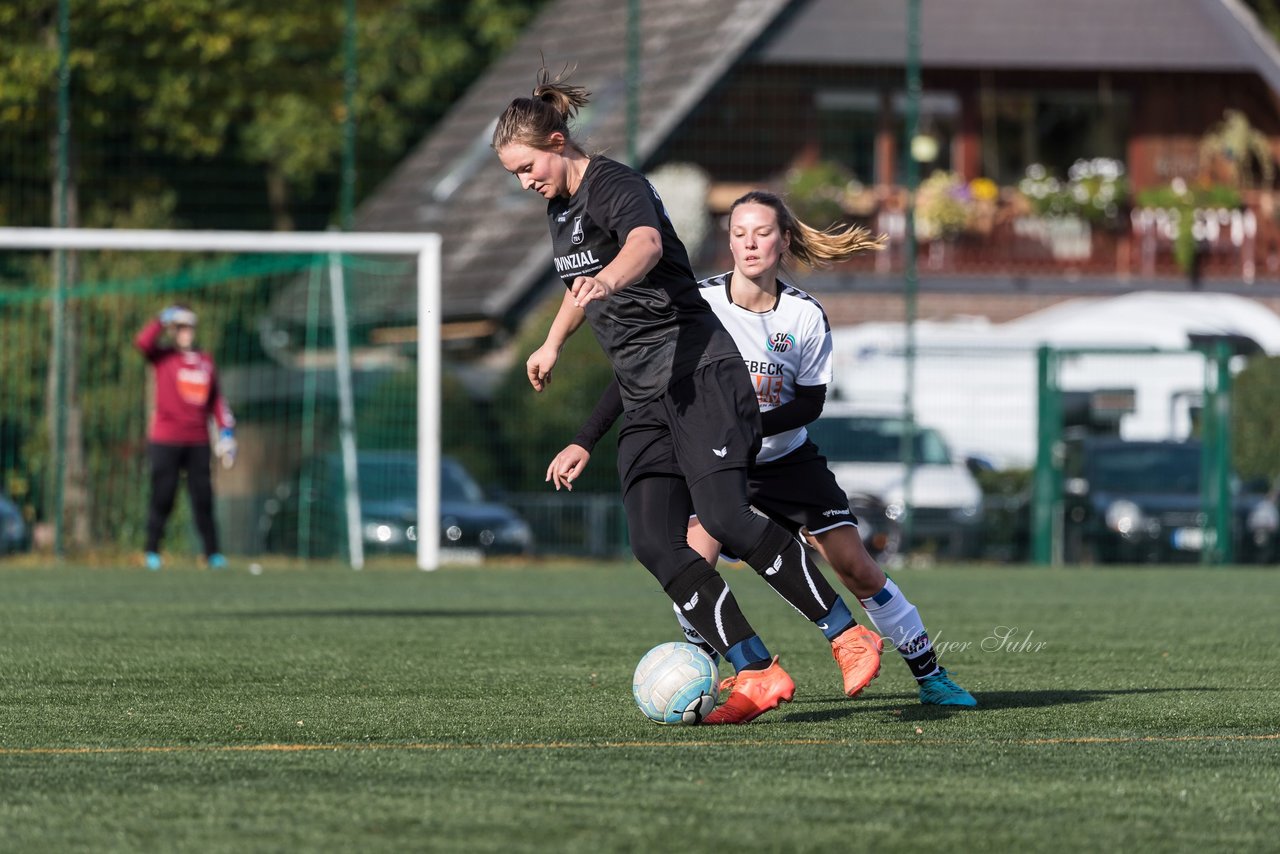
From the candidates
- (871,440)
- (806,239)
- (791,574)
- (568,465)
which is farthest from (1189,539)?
(568,465)

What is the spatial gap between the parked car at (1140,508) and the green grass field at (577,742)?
808 cm

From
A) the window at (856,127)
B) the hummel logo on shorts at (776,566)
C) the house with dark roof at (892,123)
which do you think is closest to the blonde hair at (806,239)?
the hummel logo on shorts at (776,566)

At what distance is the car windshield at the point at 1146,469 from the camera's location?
62.6 feet

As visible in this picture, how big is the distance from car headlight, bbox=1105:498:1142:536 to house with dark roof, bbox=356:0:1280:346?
492cm

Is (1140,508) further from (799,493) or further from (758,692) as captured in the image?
(758,692)

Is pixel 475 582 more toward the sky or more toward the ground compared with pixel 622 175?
more toward the ground

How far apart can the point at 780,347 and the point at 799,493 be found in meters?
0.45

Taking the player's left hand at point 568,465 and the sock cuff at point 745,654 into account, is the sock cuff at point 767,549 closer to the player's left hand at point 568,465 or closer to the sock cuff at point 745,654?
the sock cuff at point 745,654

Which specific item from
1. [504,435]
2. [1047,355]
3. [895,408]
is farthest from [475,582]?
[1047,355]

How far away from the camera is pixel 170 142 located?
19.9 metres

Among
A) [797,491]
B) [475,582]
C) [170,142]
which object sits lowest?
[475,582]

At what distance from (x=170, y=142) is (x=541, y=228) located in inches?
271

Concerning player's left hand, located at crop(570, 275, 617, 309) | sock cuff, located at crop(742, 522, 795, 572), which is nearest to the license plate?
sock cuff, located at crop(742, 522, 795, 572)

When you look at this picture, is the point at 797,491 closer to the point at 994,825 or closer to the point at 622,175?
the point at 622,175
